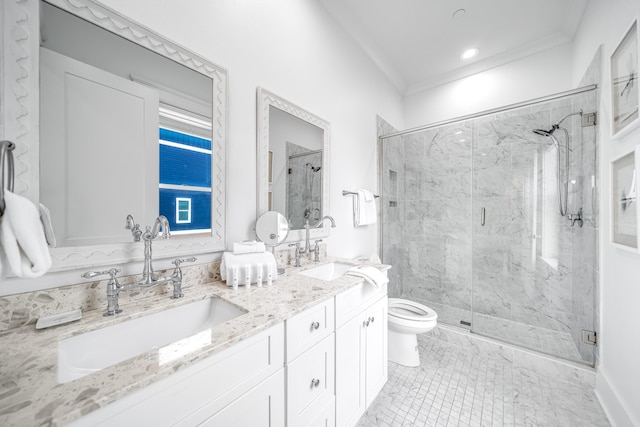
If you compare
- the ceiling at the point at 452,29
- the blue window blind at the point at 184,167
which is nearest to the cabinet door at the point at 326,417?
the blue window blind at the point at 184,167

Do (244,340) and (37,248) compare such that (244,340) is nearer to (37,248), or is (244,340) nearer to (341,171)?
(37,248)

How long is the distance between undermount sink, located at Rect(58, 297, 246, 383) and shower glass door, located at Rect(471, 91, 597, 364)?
2324mm

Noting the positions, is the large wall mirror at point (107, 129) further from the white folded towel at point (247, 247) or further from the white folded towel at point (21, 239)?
the white folded towel at point (21, 239)

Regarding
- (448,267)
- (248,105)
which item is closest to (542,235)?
(448,267)

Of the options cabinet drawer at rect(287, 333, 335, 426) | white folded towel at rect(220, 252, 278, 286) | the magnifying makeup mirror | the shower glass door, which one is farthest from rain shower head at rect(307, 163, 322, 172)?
the shower glass door

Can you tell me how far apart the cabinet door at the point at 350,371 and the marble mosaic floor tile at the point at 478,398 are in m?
0.20

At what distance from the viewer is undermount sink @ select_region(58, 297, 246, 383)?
647 mm

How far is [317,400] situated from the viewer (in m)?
1.02

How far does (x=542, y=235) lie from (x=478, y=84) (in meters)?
1.78

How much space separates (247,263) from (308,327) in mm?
411

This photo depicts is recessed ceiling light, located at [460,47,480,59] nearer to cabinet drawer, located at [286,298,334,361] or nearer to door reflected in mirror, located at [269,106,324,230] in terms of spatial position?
door reflected in mirror, located at [269,106,324,230]

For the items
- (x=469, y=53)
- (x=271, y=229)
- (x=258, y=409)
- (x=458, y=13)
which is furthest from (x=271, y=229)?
(x=469, y=53)

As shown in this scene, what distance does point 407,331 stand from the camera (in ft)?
6.01

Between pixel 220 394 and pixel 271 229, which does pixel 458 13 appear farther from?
pixel 220 394
